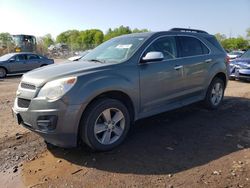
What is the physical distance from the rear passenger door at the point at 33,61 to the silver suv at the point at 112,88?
12545mm

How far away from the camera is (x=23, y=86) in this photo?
410 cm

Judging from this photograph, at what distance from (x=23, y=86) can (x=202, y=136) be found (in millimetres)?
3017

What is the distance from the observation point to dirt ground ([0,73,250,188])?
336cm

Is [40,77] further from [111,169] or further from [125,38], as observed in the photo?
[125,38]

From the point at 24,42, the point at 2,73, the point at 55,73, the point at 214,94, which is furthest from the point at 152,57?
the point at 24,42

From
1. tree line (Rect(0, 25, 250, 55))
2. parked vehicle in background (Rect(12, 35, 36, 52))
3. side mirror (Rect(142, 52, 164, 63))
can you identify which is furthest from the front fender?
tree line (Rect(0, 25, 250, 55))

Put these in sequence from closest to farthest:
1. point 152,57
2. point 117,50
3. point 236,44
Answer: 1. point 152,57
2. point 117,50
3. point 236,44

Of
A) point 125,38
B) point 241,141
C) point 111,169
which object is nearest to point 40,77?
point 111,169

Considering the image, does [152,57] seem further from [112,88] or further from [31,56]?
[31,56]

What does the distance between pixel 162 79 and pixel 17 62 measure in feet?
44.0

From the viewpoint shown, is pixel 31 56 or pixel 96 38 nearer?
pixel 31 56

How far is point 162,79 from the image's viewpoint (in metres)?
4.77

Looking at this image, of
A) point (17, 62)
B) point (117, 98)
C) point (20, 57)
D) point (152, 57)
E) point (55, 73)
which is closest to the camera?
point (55, 73)

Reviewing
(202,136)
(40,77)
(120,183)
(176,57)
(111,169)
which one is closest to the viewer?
(120,183)
